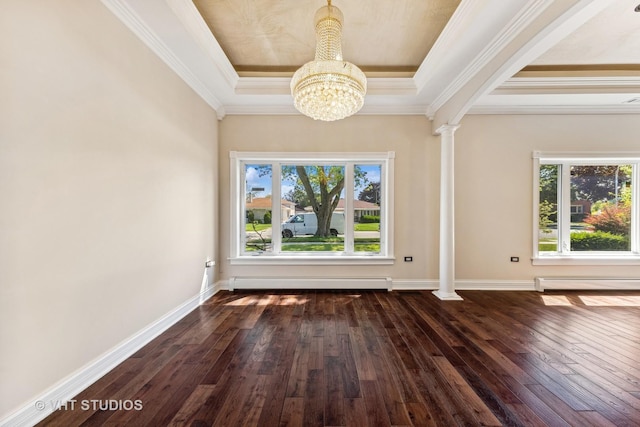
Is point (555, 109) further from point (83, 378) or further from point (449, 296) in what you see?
point (83, 378)

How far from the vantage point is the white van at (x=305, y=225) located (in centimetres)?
422

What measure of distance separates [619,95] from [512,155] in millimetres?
1370

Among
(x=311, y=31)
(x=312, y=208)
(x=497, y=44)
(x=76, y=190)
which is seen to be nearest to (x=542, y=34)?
(x=497, y=44)

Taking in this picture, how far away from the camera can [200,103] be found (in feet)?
11.0

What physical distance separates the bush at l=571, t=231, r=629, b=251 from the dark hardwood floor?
119 cm

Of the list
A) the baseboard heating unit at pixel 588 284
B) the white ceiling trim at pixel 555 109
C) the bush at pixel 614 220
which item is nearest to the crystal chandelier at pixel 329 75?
the white ceiling trim at pixel 555 109

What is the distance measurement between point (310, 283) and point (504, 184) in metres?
3.47

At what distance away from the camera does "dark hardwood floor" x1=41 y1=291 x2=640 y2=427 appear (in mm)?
1501

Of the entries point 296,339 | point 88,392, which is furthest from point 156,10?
point 296,339

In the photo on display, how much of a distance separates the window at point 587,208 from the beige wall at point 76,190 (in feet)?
17.8

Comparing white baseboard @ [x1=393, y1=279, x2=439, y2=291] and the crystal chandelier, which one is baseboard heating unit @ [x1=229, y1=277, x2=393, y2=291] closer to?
white baseboard @ [x1=393, y1=279, x2=439, y2=291]

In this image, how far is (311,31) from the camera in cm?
263

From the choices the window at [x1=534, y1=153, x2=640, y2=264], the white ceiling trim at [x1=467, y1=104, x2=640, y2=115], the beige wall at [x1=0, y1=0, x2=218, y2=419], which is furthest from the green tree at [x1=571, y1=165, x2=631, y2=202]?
the beige wall at [x1=0, y1=0, x2=218, y2=419]

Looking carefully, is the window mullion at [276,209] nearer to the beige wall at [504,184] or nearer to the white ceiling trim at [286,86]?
the white ceiling trim at [286,86]
